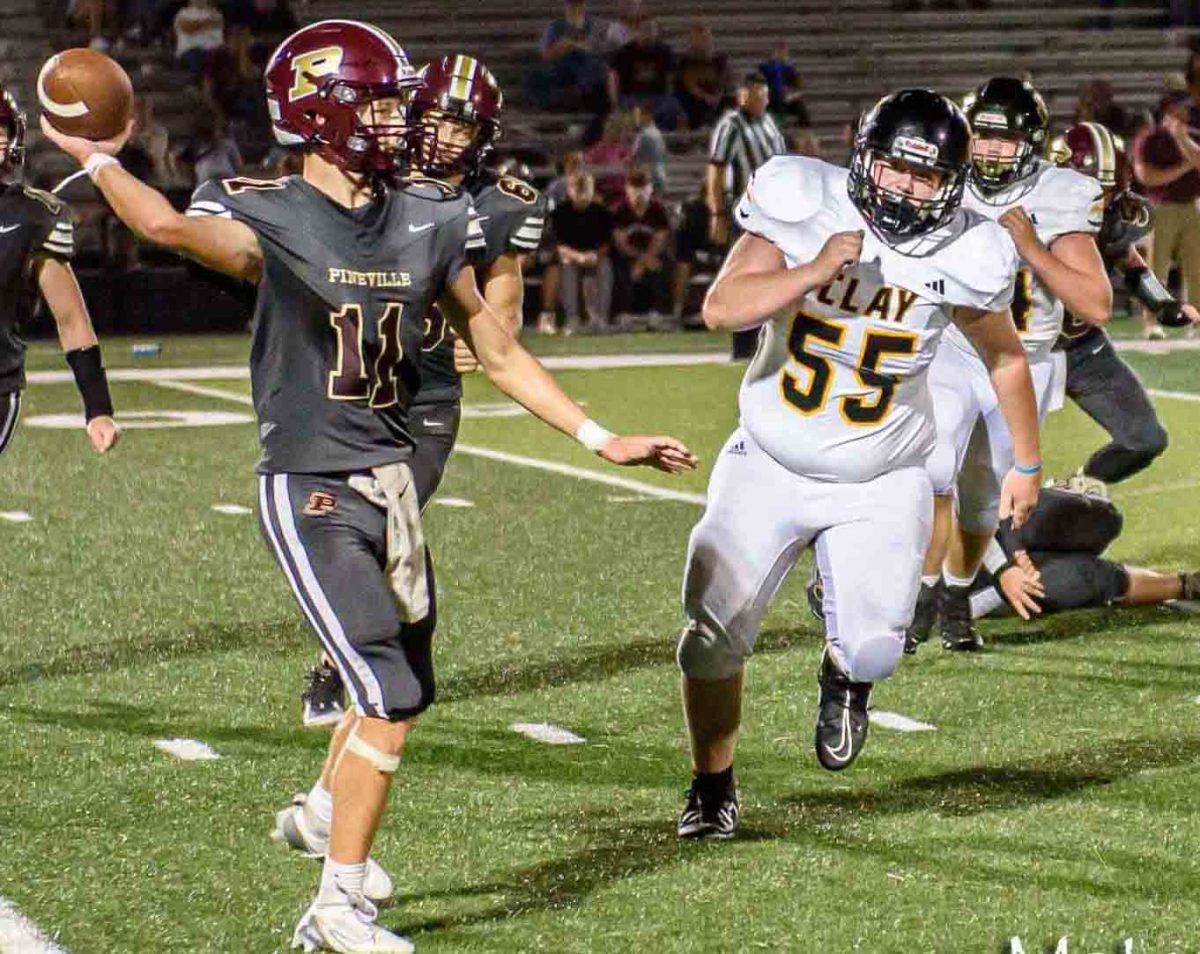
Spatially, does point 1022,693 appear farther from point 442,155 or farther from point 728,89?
point 728,89

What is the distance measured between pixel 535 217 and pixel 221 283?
1907 millimetres

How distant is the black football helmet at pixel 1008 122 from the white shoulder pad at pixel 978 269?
1.41 metres

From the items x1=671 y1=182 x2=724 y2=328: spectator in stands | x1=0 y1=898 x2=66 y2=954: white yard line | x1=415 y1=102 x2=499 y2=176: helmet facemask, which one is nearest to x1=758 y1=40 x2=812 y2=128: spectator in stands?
x1=671 y1=182 x2=724 y2=328: spectator in stands

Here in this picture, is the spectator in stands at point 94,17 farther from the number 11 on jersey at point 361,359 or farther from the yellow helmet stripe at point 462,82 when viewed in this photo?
the number 11 on jersey at point 361,359

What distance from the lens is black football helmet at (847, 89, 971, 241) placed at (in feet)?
15.1

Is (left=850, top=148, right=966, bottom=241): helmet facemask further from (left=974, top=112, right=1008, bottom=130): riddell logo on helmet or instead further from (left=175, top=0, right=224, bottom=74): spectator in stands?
(left=175, top=0, right=224, bottom=74): spectator in stands

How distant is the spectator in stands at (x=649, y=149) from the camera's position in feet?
59.8

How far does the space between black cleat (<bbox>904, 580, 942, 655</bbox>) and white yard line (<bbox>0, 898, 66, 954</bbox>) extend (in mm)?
3070

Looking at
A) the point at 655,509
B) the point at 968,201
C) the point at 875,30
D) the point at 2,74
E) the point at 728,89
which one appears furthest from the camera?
the point at 875,30

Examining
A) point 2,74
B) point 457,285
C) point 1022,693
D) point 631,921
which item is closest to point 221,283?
point 457,285

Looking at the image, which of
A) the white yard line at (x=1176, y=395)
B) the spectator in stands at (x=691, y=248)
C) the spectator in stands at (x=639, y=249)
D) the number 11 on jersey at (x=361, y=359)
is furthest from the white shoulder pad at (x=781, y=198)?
the spectator in stands at (x=691, y=248)

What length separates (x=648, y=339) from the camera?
16.9m

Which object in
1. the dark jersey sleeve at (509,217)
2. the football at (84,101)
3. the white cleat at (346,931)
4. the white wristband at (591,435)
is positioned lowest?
the white cleat at (346,931)

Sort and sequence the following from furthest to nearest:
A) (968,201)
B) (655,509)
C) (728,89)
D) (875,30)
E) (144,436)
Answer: (875,30)
(728,89)
(144,436)
(655,509)
(968,201)
